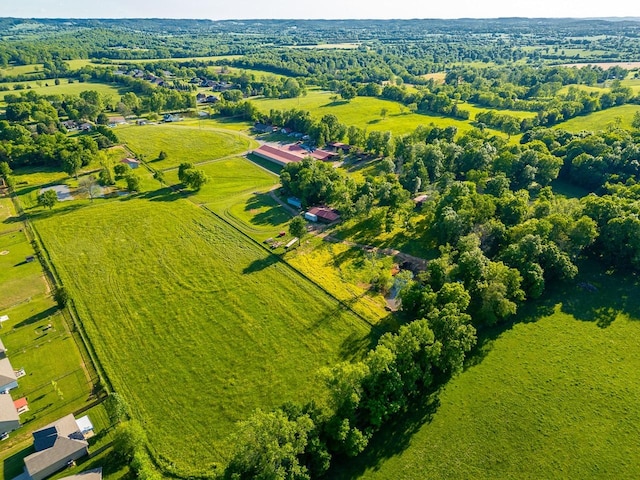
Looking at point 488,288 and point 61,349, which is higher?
point 488,288

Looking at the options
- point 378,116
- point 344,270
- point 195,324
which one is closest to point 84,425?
point 195,324

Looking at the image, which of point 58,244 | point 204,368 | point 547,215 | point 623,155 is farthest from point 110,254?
point 623,155

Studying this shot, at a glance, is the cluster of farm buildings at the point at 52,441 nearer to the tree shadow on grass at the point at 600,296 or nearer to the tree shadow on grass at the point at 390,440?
the tree shadow on grass at the point at 390,440

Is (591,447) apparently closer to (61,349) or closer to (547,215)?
(547,215)

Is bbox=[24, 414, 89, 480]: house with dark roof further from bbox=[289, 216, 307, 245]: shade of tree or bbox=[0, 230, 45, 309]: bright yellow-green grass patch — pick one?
bbox=[289, 216, 307, 245]: shade of tree


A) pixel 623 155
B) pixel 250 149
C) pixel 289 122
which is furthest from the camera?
pixel 289 122

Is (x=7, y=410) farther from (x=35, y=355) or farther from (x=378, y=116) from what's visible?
(x=378, y=116)

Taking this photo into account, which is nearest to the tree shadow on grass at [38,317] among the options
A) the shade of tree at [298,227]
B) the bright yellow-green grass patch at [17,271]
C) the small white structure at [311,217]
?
the bright yellow-green grass patch at [17,271]
